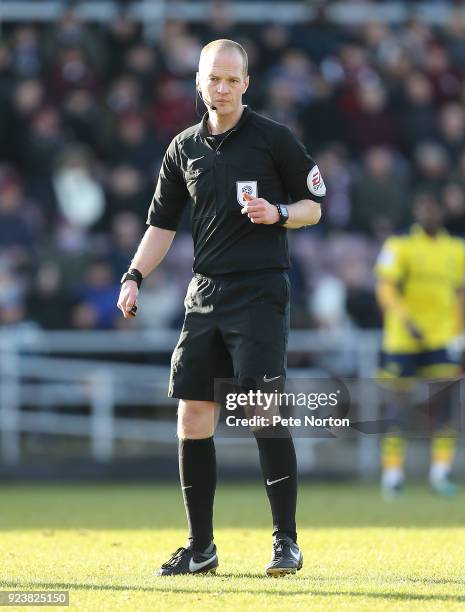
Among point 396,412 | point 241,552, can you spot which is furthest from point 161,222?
point 396,412

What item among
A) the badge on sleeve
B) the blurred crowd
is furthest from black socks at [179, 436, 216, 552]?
the blurred crowd

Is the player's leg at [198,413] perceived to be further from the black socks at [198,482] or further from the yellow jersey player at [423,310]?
the yellow jersey player at [423,310]

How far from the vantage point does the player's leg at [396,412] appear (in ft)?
37.5

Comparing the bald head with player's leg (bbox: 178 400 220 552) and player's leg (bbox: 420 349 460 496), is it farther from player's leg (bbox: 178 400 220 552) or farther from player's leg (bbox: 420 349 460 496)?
player's leg (bbox: 420 349 460 496)

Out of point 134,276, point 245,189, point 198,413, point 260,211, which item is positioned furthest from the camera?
point 134,276

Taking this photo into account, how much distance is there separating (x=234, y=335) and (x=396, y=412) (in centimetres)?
612

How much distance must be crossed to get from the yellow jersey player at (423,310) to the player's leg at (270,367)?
5.67 meters

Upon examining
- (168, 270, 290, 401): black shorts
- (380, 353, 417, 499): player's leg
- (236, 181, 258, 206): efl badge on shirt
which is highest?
(236, 181, 258, 206): efl badge on shirt

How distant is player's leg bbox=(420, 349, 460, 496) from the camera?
11461mm

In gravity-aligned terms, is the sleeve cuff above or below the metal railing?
above

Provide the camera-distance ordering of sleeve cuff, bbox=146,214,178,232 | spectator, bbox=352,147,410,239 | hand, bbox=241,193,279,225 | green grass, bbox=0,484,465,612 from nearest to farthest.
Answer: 1. green grass, bbox=0,484,465,612
2. hand, bbox=241,193,279,225
3. sleeve cuff, bbox=146,214,178,232
4. spectator, bbox=352,147,410,239

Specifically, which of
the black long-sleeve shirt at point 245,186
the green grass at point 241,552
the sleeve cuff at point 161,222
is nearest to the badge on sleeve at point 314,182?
the black long-sleeve shirt at point 245,186

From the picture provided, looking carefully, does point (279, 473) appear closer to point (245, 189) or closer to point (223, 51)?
point (245, 189)

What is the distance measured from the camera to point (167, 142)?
1570cm
